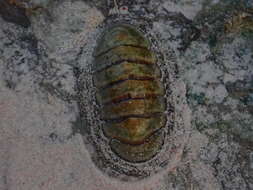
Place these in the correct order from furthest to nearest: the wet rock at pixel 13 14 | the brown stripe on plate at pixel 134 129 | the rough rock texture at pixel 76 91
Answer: the wet rock at pixel 13 14, the rough rock texture at pixel 76 91, the brown stripe on plate at pixel 134 129

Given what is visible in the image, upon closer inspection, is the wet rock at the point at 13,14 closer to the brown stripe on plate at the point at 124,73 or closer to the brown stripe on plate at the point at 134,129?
the brown stripe on plate at the point at 124,73

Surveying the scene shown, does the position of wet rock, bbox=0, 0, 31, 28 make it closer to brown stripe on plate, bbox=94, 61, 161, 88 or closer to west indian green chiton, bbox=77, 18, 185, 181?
west indian green chiton, bbox=77, 18, 185, 181

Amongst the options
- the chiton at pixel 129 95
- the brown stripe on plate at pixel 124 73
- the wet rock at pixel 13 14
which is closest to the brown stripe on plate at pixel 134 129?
the chiton at pixel 129 95

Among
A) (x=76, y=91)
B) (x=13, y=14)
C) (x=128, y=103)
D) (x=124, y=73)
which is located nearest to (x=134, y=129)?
(x=128, y=103)

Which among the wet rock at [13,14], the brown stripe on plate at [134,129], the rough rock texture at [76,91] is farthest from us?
the wet rock at [13,14]

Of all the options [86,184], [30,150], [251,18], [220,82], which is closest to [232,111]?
[220,82]

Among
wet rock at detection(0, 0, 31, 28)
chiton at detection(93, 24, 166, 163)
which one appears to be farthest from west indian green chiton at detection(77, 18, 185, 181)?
wet rock at detection(0, 0, 31, 28)
